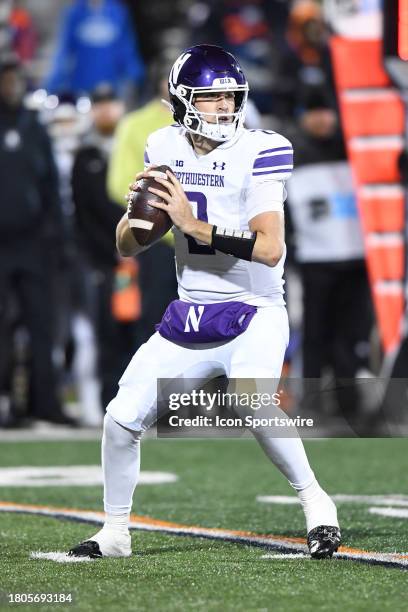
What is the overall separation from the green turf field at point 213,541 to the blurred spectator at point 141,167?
0.86 meters

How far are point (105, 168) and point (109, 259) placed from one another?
22.7 inches

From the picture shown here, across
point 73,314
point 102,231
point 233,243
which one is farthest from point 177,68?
point 73,314

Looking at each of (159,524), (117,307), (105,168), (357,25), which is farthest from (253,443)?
(159,524)

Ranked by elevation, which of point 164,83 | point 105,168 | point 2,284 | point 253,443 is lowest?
point 253,443

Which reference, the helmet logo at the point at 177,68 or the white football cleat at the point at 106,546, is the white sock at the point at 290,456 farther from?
the helmet logo at the point at 177,68

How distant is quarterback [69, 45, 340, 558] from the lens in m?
4.61

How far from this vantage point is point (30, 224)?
9281 millimetres

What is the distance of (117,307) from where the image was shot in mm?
9617

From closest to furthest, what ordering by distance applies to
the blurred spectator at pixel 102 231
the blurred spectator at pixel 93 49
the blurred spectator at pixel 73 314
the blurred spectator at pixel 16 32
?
the blurred spectator at pixel 102 231, the blurred spectator at pixel 73 314, the blurred spectator at pixel 93 49, the blurred spectator at pixel 16 32

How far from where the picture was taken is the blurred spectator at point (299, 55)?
11.1 m

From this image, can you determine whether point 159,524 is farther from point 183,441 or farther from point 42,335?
point 42,335

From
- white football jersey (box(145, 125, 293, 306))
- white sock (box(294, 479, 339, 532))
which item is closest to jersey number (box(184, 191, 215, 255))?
white football jersey (box(145, 125, 293, 306))

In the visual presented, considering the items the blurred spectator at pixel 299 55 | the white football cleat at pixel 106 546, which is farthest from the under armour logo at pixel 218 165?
the blurred spectator at pixel 299 55

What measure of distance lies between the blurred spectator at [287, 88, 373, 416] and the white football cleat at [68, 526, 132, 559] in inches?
183
